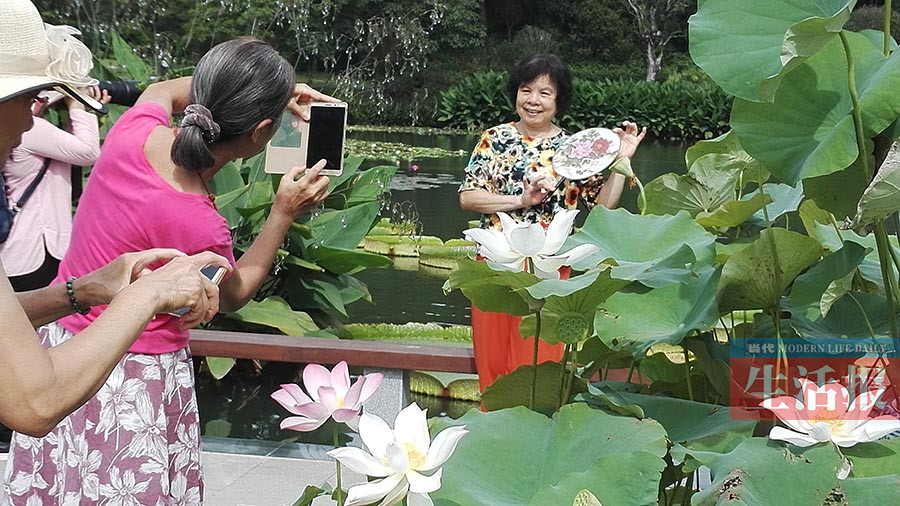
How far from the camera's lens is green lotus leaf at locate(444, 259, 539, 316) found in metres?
1.16

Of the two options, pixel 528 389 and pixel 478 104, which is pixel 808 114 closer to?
pixel 528 389

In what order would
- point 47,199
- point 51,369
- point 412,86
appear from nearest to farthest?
point 51,369, point 47,199, point 412,86

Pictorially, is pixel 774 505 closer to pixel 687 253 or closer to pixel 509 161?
pixel 687 253

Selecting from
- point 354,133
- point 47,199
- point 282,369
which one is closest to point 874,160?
point 47,199

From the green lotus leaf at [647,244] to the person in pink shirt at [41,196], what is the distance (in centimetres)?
219

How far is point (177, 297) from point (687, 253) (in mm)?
633

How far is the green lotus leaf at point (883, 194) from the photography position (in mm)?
854

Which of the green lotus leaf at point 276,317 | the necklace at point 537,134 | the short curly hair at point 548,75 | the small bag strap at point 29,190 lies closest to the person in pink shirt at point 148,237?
the small bag strap at point 29,190

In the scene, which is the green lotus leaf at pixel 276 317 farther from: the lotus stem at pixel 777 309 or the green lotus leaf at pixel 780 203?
the lotus stem at pixel 777 309

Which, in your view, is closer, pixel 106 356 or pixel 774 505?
pixel 774 505

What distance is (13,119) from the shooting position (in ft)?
4.15

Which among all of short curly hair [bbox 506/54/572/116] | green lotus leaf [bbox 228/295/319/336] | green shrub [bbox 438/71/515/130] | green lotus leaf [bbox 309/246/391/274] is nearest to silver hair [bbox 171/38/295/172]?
short curly hair [bbox 506/54/572/116]

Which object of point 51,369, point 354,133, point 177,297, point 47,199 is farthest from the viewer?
point 354,133

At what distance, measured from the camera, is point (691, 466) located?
1.01 m
